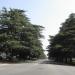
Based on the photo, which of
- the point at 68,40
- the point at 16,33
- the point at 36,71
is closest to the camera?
the point at 36,71

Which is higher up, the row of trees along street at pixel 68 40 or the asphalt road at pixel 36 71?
the row of trees along street at pixel 68 40

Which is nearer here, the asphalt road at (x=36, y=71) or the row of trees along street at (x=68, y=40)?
the asphalt road at (x=36, y=71)

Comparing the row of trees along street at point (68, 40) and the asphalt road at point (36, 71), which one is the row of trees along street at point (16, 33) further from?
the asphalt road at point (36, 71)

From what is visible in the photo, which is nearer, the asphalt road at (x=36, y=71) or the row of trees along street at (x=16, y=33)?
the asphalt road at (x=36, y=71)

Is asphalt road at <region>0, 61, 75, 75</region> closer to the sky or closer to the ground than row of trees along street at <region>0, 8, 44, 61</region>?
closer to the ground

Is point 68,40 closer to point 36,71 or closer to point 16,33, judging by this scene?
point 16,33

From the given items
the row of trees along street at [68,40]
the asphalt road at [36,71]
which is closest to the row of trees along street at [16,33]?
the row of trees along street at [68,40]

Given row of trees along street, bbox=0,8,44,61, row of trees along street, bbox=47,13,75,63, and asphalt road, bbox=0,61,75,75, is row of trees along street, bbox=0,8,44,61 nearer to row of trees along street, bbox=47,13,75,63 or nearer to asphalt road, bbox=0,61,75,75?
row of trees along street, bbox=47,13,75,63

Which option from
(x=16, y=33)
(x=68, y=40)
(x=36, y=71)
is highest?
(x=16, y=33)

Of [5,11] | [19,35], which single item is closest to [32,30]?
[19,35]

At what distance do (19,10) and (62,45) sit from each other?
50.7 feet

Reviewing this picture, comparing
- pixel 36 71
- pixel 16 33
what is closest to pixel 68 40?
pixel 16 33

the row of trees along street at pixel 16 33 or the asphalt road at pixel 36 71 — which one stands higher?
the row of trees along street at pixel 16 33

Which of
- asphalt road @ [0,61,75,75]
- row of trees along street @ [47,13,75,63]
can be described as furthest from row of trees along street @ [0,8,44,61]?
asphalt road @ [0,61,75,75]
